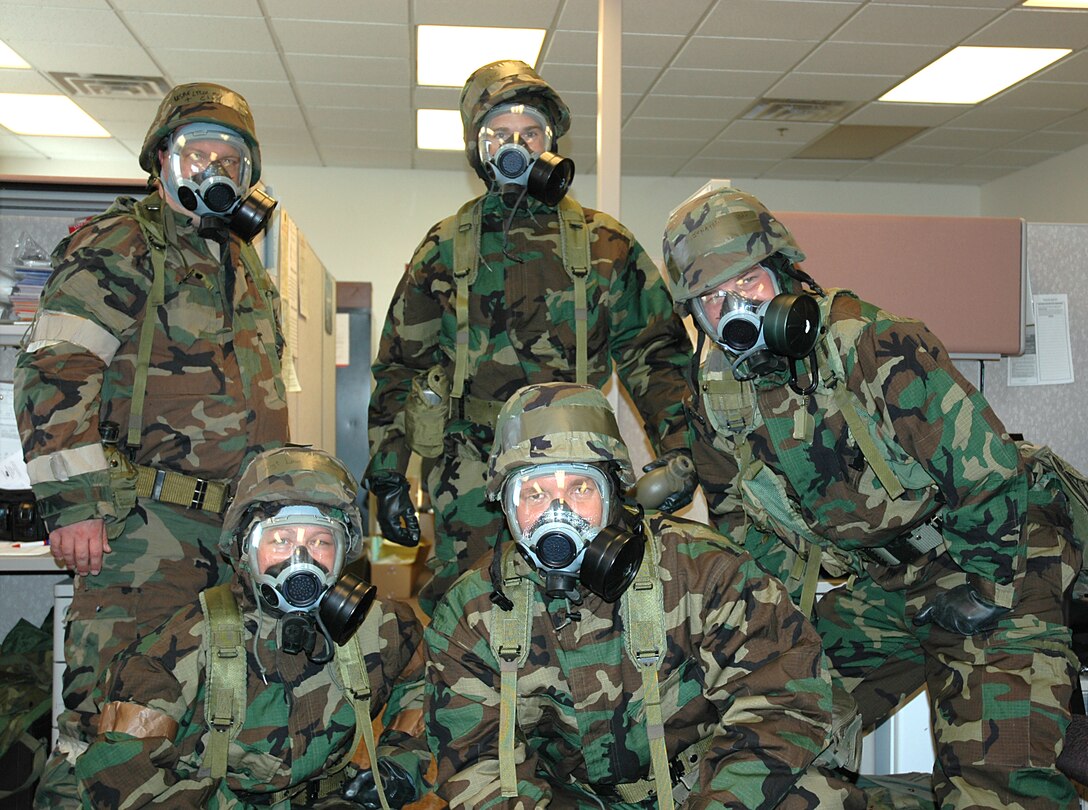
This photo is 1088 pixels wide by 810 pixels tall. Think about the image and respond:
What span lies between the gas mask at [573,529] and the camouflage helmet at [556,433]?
0.10 feet

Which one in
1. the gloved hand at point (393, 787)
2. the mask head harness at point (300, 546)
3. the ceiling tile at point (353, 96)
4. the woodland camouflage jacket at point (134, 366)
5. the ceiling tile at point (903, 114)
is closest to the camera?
the mask head harness at point (300, 546)

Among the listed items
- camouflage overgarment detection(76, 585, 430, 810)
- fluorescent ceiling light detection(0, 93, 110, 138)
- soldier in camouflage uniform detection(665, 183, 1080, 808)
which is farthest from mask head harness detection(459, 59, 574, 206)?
fluorescent ceiling light detection(0, 93, 110, 138)

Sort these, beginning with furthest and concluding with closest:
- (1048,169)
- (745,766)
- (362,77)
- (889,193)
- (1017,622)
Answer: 1. (889,193)
2. (1048,169)
3. (362,77)
4. (1017,622)
5. (745,766)

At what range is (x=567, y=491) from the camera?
1817 mm

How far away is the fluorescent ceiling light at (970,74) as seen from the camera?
5.96 m

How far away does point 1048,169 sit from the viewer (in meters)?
8.34

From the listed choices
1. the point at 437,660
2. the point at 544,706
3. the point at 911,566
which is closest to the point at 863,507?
the point at 911,566

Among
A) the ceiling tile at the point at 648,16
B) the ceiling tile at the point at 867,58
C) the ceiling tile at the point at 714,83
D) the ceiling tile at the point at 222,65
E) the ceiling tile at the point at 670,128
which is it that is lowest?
the ceiling tile at the point at 670,128

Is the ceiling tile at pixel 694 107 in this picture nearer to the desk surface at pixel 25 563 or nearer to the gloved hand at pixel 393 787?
the desk surface at pixel 25 563

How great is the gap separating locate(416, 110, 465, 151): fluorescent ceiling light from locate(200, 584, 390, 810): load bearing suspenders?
526 cm

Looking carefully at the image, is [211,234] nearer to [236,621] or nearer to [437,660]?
[236,621]

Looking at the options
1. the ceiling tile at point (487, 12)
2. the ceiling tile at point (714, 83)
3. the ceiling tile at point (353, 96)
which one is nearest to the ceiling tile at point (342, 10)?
the ceiling tile at point (487, 12)

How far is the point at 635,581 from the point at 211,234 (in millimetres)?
1313

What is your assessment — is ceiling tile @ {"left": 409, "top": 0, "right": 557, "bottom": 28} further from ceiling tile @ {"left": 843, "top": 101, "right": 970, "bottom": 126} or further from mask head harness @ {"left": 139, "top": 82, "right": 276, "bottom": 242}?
mask head harness @ {"left": 139, "top": 82, "right": 276, "bottom": 242}
